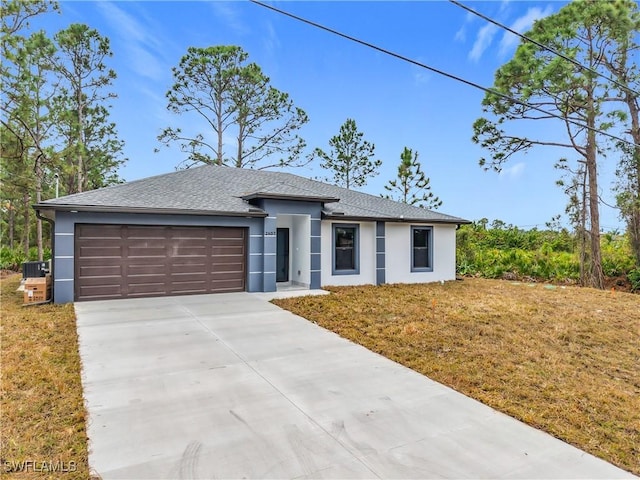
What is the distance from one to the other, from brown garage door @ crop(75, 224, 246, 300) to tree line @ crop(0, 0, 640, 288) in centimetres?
949

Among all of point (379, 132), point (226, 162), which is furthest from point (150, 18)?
point (379, 132)

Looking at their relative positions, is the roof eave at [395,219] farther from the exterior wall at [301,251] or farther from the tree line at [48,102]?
A: the tree line at [48,102]

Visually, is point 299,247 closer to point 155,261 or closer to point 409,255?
point 409,255

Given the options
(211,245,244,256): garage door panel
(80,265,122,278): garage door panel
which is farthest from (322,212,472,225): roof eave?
(80,265,122,278): garage door panel

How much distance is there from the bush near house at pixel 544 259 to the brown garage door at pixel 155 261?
12321 millimetres

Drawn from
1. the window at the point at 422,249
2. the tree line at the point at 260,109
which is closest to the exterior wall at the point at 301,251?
the window at the point at 422,249

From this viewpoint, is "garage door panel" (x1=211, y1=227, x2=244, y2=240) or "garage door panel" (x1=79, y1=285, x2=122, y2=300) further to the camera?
"garage door panel" (x1=211, y1=227, x2=244, y2=240)

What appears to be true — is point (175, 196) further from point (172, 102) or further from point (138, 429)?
point (172, 102)

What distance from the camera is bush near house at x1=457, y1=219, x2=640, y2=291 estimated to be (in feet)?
55.0

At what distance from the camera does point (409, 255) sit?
1400 centimetres

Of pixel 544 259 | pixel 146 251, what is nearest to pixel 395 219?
pixel 146 251

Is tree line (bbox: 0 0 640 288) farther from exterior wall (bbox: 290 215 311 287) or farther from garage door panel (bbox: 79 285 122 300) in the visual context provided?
garage door panel (bbox: 79 285 122 300)

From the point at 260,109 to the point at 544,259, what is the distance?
58.2 ft

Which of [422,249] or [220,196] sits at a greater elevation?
[220,196]
